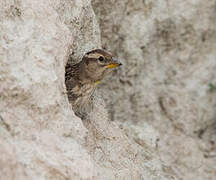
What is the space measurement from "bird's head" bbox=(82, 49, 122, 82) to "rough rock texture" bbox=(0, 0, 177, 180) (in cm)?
33

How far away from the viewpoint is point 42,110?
320 centimetres

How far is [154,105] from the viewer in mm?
6105

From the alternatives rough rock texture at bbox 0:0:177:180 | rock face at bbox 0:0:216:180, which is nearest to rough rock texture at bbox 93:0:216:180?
rock face at bbox 0:0:216:180

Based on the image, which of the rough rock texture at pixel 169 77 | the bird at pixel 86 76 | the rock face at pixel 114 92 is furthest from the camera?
the rough rock texture at pixel 169 77

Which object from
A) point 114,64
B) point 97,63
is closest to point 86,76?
point 97,63

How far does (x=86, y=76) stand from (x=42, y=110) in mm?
1144

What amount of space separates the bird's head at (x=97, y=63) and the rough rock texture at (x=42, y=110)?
1.08ft

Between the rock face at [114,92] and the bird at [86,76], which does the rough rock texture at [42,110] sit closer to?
the rock face at [114,92]

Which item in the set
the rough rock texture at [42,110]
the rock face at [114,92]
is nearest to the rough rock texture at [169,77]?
the rock face at [114,92]

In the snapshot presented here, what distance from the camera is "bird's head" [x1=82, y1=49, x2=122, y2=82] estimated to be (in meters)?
4.21

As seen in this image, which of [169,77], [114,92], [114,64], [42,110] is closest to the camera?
[42,110]

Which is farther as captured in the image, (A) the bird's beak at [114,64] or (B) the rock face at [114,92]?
(A) the bird's beak at [114,64]

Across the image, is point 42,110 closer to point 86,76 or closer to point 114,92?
point 86,76

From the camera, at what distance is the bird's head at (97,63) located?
4.21 m
